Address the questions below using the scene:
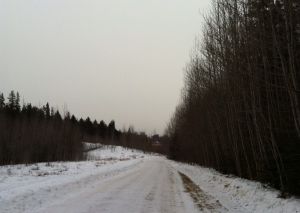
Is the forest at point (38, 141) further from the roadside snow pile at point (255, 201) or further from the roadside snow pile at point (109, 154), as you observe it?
the roadside snow pile at point (255, 201)

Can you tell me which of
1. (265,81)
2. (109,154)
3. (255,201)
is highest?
(109,154)

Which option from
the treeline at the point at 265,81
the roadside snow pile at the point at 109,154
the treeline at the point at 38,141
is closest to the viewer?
the treeline at the point at 265,81

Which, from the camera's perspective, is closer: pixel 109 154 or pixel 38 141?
pixel 38 141

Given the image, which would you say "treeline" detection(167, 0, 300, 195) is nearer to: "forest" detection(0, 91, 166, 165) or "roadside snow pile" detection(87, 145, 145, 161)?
"forest" detection(0, 91, 166, 165)

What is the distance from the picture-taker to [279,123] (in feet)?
53.4

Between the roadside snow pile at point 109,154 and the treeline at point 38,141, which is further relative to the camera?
the roadside snow pile at point 109,154

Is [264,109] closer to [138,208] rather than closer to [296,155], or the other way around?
[296,155]

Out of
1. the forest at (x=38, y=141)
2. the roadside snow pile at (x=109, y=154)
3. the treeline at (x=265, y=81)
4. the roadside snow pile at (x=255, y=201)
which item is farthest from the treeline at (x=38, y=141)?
the roadside snow pile at (x=255, y=201)

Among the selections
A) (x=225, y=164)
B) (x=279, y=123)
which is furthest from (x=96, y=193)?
(x=225, y=164)

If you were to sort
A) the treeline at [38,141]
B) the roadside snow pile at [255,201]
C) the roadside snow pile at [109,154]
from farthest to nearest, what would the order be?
the roadside snow pile at [109,154]
the treeline at [38,141]
the roadside snow pile at [255,201]

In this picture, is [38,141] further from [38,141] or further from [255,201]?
[255,201]

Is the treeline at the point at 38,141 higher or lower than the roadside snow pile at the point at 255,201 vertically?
higher

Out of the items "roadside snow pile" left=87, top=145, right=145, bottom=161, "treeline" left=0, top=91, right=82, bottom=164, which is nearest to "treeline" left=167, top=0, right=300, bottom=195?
"treeline" left=0, top=91, right=82, bottom=164

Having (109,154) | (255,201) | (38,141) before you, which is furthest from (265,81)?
(109,154)
